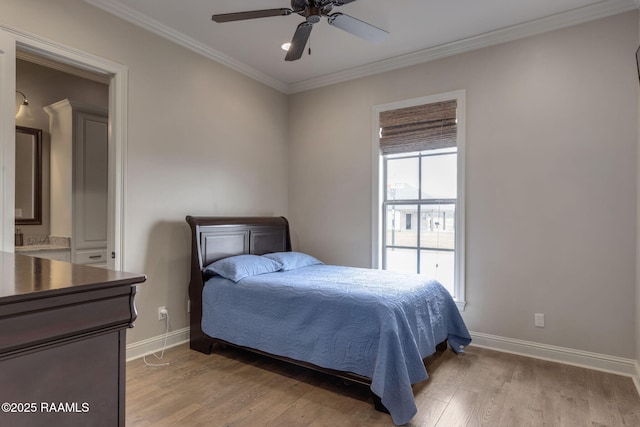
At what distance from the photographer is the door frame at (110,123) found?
2.37m

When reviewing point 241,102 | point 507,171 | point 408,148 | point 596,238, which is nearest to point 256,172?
point 241,102

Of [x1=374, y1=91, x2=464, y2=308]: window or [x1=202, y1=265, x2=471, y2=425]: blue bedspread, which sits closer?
[x1=202, y1=265, x2=471, y2=425]: blue bedspread

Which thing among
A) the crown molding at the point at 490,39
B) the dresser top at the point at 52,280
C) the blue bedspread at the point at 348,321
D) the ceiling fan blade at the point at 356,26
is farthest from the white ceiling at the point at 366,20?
the dresser top at the point at 52,280

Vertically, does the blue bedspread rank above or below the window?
below

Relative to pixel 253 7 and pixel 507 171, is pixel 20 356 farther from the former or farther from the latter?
pixel 507 171

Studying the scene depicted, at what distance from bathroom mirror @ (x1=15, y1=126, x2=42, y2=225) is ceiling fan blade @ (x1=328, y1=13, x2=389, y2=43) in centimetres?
349

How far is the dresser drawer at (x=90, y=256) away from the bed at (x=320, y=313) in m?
1.37

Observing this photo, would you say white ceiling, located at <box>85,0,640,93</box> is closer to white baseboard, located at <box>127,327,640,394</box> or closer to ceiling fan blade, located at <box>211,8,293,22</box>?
ceiling fan blade, located at <box>211,8,293,22</box>

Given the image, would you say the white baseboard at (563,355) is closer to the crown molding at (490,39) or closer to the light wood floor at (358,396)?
the light wood floor at (358,396)

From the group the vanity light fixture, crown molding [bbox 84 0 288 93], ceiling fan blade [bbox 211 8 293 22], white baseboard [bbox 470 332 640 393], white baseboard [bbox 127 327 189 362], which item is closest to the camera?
ceiling fan blade [bbox 211 8 293 22]

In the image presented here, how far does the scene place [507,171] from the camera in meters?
3.28

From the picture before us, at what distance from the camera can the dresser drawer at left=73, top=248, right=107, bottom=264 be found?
12.4 feet

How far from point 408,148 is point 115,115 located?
9.00 feet

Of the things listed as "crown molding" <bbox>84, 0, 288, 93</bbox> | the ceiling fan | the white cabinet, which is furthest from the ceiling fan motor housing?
the white cabinet
